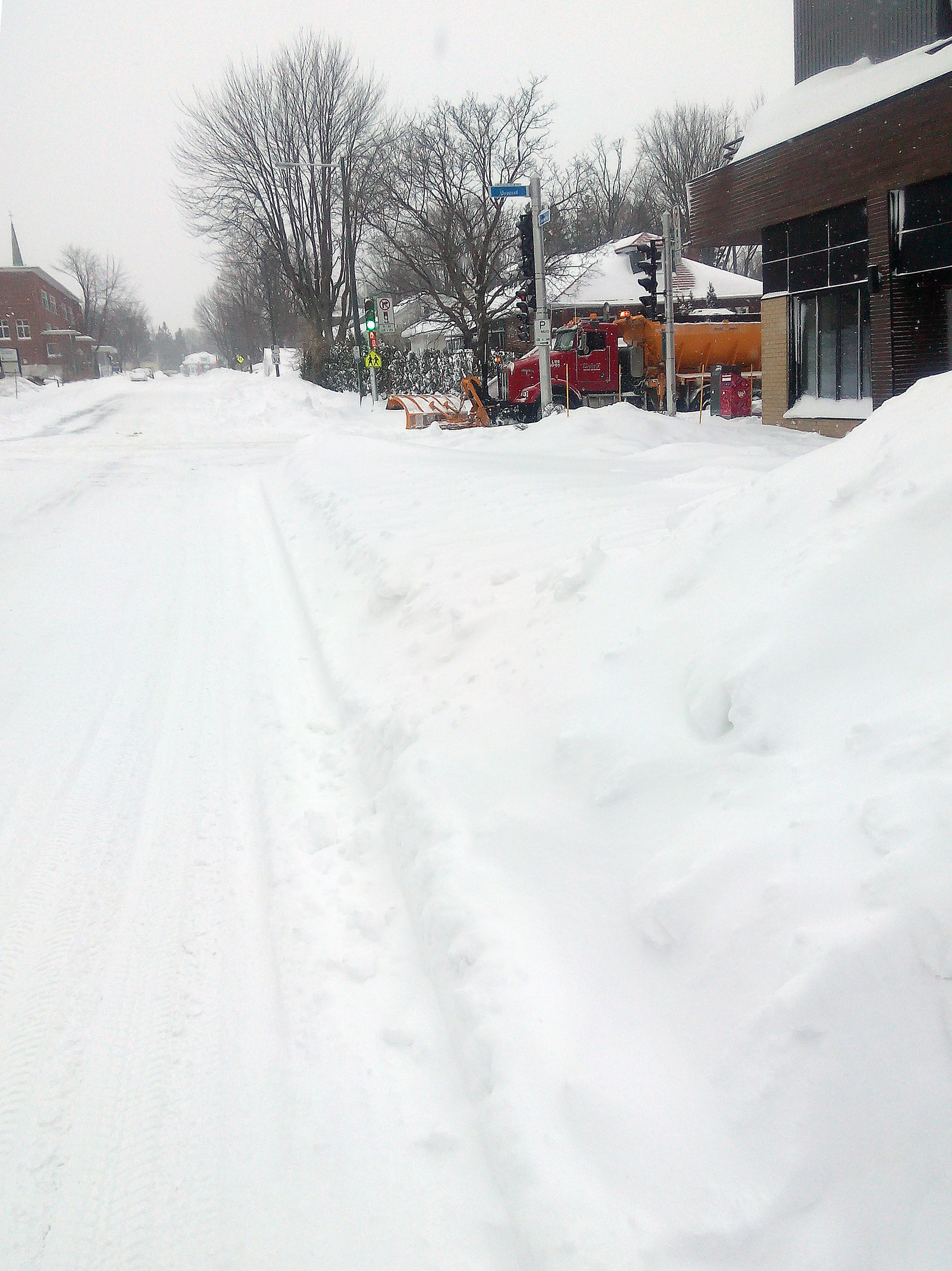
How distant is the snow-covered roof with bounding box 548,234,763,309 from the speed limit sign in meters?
12.3

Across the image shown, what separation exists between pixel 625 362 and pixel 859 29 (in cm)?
937

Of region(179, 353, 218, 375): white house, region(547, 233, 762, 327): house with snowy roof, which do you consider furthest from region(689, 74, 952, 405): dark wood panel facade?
region(179, 353, 218, 375): white house

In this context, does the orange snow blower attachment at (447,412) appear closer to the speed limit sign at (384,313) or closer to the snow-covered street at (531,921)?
the speed limit sign at (384,313)

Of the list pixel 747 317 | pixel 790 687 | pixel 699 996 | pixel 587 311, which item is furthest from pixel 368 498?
pixel 587 311

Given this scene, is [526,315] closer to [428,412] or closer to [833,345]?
[428,412]

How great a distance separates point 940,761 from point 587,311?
145 feet

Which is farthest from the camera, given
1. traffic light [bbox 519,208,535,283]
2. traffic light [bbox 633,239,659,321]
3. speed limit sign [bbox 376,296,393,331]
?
speed limit sign [bbox 376,296,393,331]

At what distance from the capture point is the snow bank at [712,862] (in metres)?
2.24

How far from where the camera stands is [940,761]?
2.71 meters

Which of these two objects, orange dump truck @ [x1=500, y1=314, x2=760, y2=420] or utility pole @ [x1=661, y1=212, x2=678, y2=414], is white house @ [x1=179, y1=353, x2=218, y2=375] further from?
utility pole @ [x1=661, y1=212, x2=678, y2=414]

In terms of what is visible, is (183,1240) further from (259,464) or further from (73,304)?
(73,304)

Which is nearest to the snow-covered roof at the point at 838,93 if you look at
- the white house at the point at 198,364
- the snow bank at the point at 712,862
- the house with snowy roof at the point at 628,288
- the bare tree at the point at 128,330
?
the snow bank at the point at 712,862

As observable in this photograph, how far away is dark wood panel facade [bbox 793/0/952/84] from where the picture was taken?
54.5 feet

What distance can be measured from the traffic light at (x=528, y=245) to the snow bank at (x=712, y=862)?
1473 centimetres
